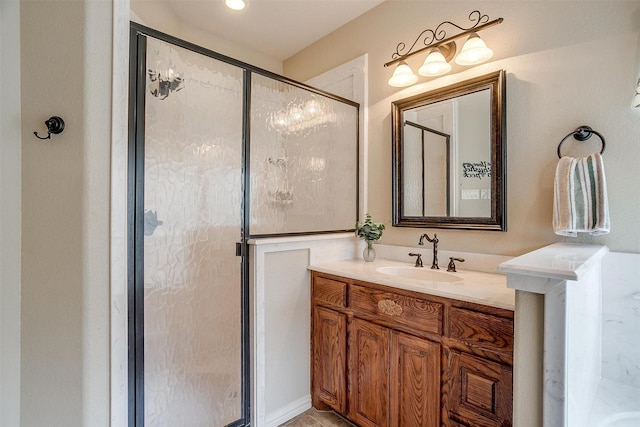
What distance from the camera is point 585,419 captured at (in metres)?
1.02

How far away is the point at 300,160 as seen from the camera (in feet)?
6.42

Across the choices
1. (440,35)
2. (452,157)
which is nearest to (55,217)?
(452,157)

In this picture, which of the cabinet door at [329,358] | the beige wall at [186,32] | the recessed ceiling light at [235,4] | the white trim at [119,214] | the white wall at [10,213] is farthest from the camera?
the recessed ceiling light at [235,4]

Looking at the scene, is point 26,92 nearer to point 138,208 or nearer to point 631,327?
point 138,208

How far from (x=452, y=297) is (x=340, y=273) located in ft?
2.10

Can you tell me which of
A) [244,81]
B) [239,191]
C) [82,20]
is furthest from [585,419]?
[82,20]

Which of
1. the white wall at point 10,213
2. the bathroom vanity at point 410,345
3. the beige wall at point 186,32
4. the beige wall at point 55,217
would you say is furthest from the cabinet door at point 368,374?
the beige wall at point 186,32

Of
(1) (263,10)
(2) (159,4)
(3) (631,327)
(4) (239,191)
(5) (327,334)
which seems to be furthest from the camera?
(1) (263,10)

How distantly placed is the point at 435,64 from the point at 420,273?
4.11ft

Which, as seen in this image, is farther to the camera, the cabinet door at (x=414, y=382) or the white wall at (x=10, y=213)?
the cabinet door at (x=414, y=382)

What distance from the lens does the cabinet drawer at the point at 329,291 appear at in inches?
67.3

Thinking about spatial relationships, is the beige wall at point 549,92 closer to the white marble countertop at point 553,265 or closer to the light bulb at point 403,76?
the light bulb at point 403,76

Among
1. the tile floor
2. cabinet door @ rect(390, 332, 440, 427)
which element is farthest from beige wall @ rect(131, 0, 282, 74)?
the tile floor

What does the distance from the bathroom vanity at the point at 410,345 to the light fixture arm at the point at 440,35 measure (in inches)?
53.4
